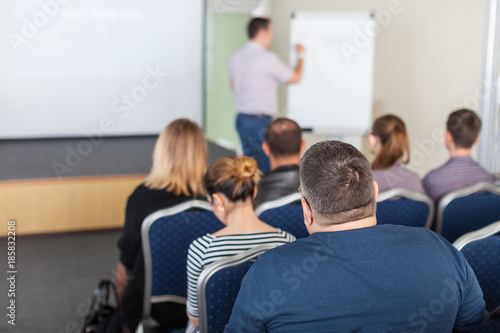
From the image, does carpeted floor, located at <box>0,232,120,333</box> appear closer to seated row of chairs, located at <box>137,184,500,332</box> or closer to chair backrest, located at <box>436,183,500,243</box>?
seated row of chairs, located at <box>137,184,500,332</box>

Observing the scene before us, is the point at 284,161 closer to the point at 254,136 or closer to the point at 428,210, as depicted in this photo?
the point at 428,210

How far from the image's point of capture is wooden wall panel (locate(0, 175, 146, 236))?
174 inches

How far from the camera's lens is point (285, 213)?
7.31ft

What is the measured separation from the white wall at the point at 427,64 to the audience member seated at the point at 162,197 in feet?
9.31

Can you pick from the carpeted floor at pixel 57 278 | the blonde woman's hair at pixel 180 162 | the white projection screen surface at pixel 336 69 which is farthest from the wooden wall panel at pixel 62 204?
the blonde woman's hair at pixel 180 162

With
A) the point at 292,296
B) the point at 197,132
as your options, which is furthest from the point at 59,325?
the point at 292,296

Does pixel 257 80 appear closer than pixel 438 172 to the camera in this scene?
No

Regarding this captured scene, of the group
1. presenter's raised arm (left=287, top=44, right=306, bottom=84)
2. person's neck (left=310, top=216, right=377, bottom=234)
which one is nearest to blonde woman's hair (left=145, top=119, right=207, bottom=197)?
person's neck (left=310, top=216, right=377, bottom=234)

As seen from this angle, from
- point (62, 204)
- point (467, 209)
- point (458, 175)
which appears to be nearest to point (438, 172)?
point (458, 175)

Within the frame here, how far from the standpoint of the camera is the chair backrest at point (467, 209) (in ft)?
7.83

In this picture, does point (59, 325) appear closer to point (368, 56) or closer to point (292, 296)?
point (292, 296)

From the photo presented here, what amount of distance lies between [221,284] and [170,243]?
2.30 ft

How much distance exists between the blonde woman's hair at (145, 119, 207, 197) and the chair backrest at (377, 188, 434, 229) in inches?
29.5

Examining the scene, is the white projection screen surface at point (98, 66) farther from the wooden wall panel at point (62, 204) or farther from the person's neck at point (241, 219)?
the person's neck at point (241, 219)
